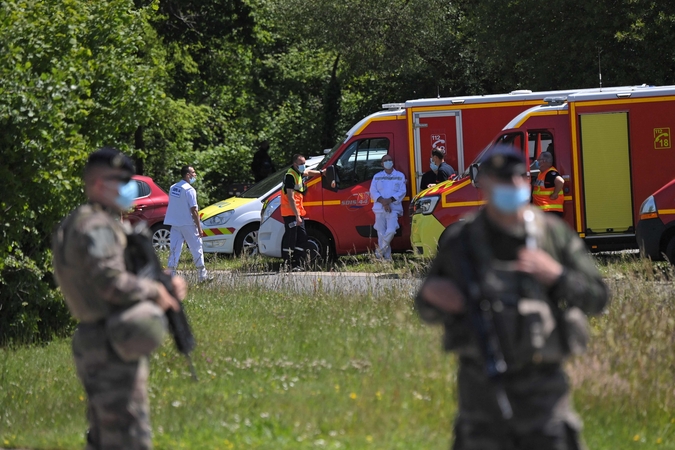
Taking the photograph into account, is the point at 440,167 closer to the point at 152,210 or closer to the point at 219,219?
the point at 219,219

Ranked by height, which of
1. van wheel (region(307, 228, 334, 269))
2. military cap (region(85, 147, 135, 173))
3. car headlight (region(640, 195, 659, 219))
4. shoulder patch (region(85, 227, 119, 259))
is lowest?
van wheel (region(307, 228, 334, 269))

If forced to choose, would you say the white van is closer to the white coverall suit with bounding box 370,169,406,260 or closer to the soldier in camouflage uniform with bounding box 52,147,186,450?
the white coverall suit with bounding box 370,169,406,260

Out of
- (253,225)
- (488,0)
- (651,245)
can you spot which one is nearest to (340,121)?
(488,0)

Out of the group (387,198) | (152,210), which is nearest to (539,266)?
(387,198)

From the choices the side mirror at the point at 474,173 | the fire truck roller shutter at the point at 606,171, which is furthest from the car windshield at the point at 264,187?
the fire truck roller shutter at the point at 606,171

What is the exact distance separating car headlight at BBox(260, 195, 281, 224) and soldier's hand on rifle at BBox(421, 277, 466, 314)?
12.4 m

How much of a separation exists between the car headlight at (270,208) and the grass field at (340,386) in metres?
7.04

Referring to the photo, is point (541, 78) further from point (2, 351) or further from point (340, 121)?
point (2, 351)

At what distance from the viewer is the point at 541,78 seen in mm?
24422

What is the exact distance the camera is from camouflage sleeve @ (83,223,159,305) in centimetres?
412

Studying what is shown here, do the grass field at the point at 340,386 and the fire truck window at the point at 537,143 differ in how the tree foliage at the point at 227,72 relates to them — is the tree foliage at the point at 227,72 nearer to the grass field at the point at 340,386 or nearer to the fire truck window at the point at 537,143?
the grass field at the point at 340,386

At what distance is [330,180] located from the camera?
646 inches

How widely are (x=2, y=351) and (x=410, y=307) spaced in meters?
3.87

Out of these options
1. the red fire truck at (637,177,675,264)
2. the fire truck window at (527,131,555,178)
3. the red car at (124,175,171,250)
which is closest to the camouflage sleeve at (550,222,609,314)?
the red fire truck at (637,177,675,264)
